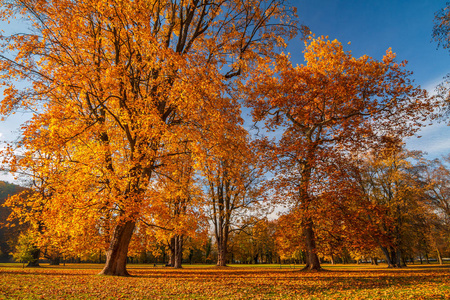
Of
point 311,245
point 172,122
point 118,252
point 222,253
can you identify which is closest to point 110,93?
point 172,122

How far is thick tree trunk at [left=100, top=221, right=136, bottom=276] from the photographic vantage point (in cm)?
1262

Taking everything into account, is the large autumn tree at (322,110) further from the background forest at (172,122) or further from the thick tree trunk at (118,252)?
the thick tree trunk at (118,252)

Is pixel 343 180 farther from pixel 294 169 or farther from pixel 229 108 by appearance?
pixel 229 108

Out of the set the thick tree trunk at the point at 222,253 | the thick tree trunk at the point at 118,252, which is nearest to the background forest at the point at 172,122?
the thick tree trunk at the point at 118,252

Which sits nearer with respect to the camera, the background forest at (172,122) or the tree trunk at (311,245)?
the background forest at (172,122)

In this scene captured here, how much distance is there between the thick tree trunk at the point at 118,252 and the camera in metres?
12.6

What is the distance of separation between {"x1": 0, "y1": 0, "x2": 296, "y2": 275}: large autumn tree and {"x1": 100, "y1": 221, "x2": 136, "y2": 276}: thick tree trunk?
49 mm

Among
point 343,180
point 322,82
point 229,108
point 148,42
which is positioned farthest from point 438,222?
point 148,42

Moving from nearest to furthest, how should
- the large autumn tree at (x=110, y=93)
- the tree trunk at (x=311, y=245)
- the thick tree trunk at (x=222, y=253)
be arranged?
1. the large autumn tree at (x=110, y=93)
2. the tree trunk at (x=311, y=245)
3. the thick tree trunk at (x=222, y=253)

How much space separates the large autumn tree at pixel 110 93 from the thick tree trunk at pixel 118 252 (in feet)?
0.16

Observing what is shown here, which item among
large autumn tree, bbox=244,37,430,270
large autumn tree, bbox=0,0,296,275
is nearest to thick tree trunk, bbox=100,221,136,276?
large autumn tree, bbox=0,0,296,275

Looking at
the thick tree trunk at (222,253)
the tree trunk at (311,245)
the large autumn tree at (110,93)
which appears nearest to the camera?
the large autumn tree at (110,93)

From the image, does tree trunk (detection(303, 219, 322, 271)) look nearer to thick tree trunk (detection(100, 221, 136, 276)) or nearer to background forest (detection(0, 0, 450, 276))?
background forest (detection(0, 0, 450, 276))

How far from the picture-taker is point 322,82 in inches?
699
